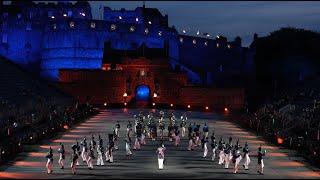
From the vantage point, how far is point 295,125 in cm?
5691

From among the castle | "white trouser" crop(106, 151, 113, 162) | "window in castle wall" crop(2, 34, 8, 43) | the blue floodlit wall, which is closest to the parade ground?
"white trouser" crop(106, 151, 113, 162)

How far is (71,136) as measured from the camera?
55.7 metres

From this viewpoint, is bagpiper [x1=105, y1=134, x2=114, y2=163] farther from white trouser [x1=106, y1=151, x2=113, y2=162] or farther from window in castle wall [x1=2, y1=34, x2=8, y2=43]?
window in castle wall [x1=2, y1=34, x2=8, y2=43]

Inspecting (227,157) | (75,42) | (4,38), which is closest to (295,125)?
(227,157)

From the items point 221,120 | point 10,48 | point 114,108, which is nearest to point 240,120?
point 221,120

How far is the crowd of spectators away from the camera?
4672 centimetres

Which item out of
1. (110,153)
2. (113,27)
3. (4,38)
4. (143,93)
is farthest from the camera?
(113,27)

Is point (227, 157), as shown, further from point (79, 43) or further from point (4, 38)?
point (4, 38)

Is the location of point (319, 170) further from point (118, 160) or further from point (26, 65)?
point (26, 65)

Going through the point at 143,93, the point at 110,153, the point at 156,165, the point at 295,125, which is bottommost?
the point at 156,165

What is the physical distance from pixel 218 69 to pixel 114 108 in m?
37.6

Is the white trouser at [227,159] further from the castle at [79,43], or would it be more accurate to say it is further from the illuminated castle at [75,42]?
the illuminated castle at [75,42]

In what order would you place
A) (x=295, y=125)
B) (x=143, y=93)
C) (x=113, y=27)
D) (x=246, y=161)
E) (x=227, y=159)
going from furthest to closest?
(x=113, y=27)
(x=143, y=93)
(x=295, y=125)
(x=227, y=159)
(x=246, y=161)

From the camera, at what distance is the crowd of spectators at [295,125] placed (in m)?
46.7
